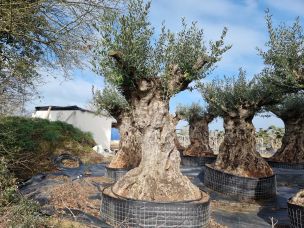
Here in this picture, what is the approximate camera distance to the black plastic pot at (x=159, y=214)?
21.5ft

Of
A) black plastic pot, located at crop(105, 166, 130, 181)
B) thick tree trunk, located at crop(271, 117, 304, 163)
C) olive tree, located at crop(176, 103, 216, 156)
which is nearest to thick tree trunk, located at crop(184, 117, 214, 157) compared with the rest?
olive tree, located at crop(176, 103, 216, 156)

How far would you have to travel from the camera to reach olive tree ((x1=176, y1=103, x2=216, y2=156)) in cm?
2144

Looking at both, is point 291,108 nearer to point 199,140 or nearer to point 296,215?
point 199,140

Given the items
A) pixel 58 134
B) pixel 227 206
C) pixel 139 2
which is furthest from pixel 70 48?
pixel 58 134

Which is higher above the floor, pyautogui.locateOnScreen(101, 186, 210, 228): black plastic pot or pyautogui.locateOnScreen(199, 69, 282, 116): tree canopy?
pyautogui.locateOnScreen(199, 69, 282, 116): tree canopy

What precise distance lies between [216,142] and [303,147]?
14.9m

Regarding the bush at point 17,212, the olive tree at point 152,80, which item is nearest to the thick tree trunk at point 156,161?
the olive tree at point 152,80

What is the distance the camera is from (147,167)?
785cm

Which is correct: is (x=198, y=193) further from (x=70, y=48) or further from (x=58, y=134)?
(x=58, y=134)

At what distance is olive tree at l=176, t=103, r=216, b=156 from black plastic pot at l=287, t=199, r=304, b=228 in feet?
46.2

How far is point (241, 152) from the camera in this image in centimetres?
1267

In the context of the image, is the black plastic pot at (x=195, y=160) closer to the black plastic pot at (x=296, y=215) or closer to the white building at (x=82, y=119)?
the white building at (x=82, y=119)

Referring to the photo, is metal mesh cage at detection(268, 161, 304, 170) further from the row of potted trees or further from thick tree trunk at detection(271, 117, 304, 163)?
the row of potted trees

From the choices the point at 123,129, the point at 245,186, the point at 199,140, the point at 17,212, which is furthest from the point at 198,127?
the point at 17,212
